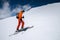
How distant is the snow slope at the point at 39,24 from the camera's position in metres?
1.67

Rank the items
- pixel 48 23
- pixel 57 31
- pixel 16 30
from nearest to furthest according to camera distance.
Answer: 1. pixel 57 31
2. pixel 48 23
3. pixel 16 30

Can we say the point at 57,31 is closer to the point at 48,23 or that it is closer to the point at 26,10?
the point at 48,23

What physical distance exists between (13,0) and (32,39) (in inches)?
22.3

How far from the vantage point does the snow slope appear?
5.48ft

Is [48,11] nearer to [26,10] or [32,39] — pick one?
[26,10]

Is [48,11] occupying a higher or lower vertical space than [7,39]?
higher

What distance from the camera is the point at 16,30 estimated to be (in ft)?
6.23

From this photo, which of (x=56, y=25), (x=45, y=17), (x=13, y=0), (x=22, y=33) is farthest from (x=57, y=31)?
(x=13, y=0)

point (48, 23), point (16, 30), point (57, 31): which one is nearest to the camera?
point (57, 31)

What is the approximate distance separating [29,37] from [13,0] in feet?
1.73

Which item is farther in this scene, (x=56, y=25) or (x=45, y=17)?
(x=45, y=17)

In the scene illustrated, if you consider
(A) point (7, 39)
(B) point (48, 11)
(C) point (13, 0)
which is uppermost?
(C) point (13, 0)

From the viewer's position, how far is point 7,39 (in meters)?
1.85

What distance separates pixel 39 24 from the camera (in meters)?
1.79
